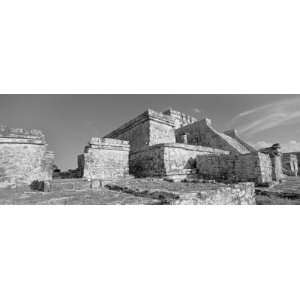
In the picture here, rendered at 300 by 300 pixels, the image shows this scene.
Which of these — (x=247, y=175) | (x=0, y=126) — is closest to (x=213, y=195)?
(x=247, y=175)

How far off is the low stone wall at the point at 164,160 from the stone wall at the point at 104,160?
666mm

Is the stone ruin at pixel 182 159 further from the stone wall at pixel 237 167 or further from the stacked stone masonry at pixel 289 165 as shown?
the stacked stone masonry at pixel 289 165

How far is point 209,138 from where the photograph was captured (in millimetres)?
13852

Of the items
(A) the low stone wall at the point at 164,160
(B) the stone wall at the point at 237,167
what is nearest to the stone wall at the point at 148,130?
(A) the low stone wall at the point at 164,160

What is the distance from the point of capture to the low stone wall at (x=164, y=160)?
7.78 meters

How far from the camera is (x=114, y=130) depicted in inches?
540

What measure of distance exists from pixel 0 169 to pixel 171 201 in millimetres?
6652

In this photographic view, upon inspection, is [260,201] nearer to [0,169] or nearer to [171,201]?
[171,201]

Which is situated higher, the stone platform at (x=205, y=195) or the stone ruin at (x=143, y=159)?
the stone ruin at (x=143, y=159)

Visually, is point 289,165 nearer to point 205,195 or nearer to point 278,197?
point 278,197

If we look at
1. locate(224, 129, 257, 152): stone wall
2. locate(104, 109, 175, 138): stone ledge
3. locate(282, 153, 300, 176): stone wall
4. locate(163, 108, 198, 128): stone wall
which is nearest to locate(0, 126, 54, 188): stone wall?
locate(104, 109, 175, 138): stone ledge

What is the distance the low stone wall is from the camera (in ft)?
25.5

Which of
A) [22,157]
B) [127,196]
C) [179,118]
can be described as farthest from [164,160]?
[179,118]

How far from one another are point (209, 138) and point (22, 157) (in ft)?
40.1
